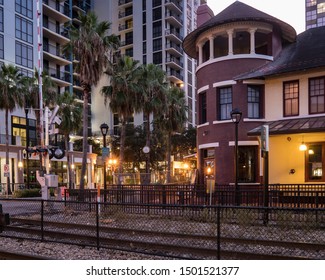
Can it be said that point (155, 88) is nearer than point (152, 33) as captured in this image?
Yes

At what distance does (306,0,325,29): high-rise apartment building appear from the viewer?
329 ft

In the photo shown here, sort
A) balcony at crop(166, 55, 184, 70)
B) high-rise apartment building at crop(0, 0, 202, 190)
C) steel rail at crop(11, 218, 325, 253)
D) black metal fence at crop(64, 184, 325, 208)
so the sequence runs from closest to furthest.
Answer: steel rail at crop(11, 218, 325, 253), black metal fence at crop(64, 184, 325, 208), high-rise apartment building at crop(0, 0, 202, 190), balcony at crop(166, 55, 184, 70)

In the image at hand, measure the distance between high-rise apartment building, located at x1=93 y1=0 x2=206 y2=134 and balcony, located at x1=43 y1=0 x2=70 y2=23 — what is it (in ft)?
66.8

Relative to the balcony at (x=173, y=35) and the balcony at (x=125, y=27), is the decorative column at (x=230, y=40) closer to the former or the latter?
the balcony at (x=173, y=35)

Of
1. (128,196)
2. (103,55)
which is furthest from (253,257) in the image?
→ (103,55)

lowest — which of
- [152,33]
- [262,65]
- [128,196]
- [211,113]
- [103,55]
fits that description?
[128,196]

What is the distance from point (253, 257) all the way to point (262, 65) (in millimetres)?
16522

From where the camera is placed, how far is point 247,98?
21.8m

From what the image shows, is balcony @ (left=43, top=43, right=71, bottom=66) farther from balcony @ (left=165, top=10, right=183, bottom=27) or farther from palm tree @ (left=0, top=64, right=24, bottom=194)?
balcony @ (left=165, top=10, right=183, bottom=27)

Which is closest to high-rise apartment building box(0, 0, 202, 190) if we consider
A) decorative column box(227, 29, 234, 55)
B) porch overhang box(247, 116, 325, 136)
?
decorative column box(227, 29, 234, 55)

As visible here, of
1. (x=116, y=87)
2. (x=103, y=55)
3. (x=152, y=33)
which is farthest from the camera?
(x=152, y=33)

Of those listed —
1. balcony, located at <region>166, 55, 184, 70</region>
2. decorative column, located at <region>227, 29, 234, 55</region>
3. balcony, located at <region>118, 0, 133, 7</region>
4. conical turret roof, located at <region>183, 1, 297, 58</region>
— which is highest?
balcony, located at <region>118, 0, 133, 7</region>

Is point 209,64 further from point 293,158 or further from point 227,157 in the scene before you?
point 293,158

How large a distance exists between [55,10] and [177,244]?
56.0 metres
